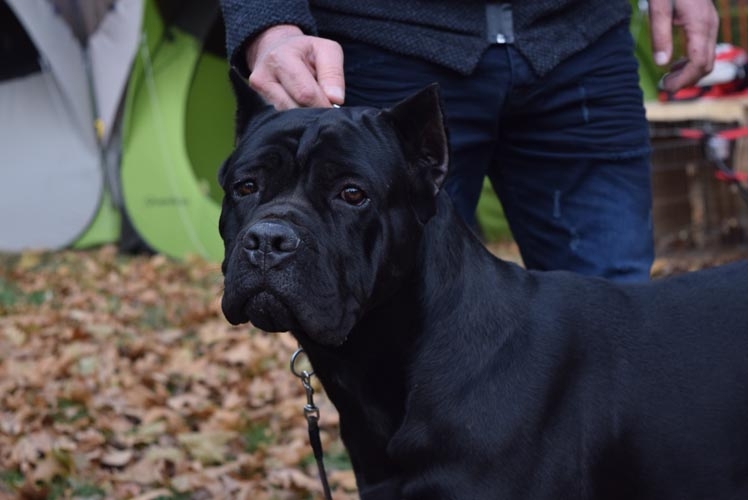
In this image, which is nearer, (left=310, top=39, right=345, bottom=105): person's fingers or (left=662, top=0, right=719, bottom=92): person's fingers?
(left=310, top=39, right=345, bottom=105): person's fingers

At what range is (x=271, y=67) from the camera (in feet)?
7.60

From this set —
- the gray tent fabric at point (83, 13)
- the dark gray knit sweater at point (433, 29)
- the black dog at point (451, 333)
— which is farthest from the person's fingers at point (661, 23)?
the gray tent fabric at point (83, 13)

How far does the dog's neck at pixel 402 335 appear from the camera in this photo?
2234mm

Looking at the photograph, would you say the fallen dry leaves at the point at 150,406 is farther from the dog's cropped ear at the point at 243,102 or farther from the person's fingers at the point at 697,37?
the person's fingers at the point at 697,37

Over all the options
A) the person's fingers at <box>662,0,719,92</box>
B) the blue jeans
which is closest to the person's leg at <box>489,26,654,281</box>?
the blue jeans

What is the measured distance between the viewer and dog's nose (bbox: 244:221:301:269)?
2.04 meters

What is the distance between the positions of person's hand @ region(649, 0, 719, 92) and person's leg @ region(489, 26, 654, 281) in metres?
0.08

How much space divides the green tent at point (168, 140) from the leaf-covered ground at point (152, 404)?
154 cm

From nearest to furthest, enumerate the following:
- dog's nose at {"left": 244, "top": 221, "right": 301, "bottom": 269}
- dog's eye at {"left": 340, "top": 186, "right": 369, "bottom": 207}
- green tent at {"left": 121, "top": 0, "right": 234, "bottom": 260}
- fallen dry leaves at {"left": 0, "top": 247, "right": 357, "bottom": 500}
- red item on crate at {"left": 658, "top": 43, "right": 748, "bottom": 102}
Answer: dog's nose at {"left": 244, "top": 221, "right": 301, "bottom": 269} → dog's eye at {"left": 340, "top": 186, "right": 369, "bottom": 207} → fallen dry leaves at {"left": 0, "top": 247, "right": 357, "bottom": 500} → red item on crate at {"left": 658, "top": 43, "right": 748, "bottom": 102} → green tent at {"left": 121, "top": 0, "right": 234, "bottom": 260}

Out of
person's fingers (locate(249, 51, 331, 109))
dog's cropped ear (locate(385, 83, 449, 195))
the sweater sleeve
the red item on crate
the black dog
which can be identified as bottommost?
the red item on crate

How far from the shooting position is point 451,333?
223 cm

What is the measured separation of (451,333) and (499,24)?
804mm

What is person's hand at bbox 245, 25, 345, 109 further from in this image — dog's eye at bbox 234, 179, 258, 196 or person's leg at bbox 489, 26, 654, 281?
person's leg at bbox 489, 26, 654, 281

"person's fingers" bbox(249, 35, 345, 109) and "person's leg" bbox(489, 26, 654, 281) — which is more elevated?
"person's fingers" bbox(249, 35, 345, 109)
